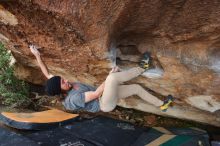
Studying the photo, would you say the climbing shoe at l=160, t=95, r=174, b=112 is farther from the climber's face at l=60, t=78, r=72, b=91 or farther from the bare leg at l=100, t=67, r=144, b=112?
the climber's face at l=60, t=78, r=72, b=91

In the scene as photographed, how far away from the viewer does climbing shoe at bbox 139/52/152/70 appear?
4445 millimetres

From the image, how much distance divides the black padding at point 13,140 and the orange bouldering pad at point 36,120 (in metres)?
0.20

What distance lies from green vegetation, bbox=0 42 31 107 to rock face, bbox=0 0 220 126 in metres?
1.53

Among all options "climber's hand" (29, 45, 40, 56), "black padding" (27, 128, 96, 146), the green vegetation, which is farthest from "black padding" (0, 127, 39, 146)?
the green vegetation

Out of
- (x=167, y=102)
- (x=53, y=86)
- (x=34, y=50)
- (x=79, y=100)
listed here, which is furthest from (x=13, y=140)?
(x=167, y=102)

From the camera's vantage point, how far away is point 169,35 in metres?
4.03

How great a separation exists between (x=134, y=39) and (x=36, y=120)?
5.79 feet

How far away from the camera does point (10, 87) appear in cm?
713

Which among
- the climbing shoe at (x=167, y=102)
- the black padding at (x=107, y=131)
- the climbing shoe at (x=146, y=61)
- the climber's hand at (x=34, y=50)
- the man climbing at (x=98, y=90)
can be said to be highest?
the climber's hand at (x=34, y=50)

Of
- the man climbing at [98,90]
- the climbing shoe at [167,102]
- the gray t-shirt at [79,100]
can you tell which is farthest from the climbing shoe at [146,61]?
the gray t-shirt at [79,100]

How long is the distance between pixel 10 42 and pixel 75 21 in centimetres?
182

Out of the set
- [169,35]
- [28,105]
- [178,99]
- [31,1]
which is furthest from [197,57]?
[28,105]

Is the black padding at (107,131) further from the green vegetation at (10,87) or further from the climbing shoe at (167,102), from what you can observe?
the green vegetation at (10,87)

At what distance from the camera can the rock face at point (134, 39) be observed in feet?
12.0
